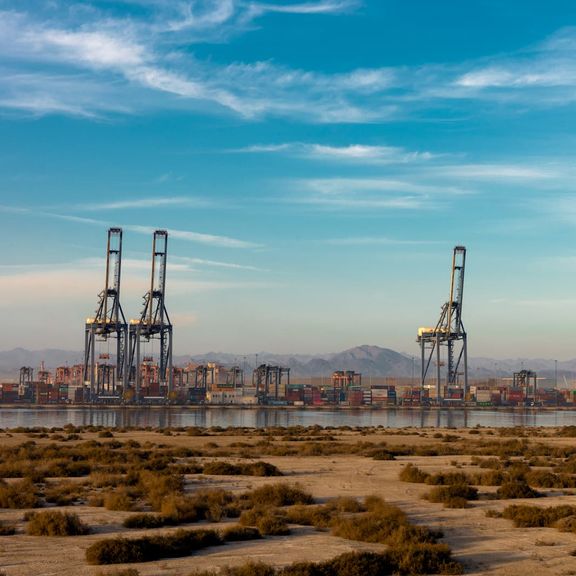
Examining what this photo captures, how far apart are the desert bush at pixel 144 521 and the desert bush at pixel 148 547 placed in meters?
1.91

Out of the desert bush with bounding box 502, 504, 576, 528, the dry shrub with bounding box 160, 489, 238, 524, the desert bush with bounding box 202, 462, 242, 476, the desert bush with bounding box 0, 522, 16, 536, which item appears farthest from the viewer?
the desert bush with bounding box 202, 462, 242, 476

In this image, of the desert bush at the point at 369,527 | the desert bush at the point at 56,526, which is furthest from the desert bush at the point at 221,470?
the desert bush at the point at 56,526

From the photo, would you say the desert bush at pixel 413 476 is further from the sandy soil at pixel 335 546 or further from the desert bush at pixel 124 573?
the desert bush at pixel 124 573

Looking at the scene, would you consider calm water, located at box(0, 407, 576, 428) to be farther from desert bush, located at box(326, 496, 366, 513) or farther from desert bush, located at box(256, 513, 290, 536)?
desert bush, located at box(256, 513, 290, 536)

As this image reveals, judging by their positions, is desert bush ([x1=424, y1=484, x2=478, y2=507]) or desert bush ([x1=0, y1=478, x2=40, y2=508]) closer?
desert bush ([x1=0, y1=478, x2=40, y2=508])

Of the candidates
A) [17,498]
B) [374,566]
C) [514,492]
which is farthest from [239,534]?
[514,492]

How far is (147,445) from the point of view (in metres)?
41.6

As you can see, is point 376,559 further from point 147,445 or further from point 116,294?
point 116,294

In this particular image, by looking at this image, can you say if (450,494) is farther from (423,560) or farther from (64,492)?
(64,492)

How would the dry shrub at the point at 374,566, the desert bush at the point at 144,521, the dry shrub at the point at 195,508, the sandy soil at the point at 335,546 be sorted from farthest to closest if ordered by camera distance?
the dry shrub at the point at 195,508, the desert bush at the point at 144,521, the sandy soil at the point at 335,546, the dry shrub at the point at 374,566

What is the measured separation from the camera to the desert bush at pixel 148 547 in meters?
13.0

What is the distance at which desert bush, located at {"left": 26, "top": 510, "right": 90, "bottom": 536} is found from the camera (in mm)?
15391

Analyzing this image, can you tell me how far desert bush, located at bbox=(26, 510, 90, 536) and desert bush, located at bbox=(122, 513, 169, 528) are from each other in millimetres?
909

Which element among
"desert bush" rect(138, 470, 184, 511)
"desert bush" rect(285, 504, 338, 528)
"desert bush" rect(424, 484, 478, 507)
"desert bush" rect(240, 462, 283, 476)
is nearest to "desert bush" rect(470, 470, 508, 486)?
"desert bush" rect(424, 484, 478, 507)
